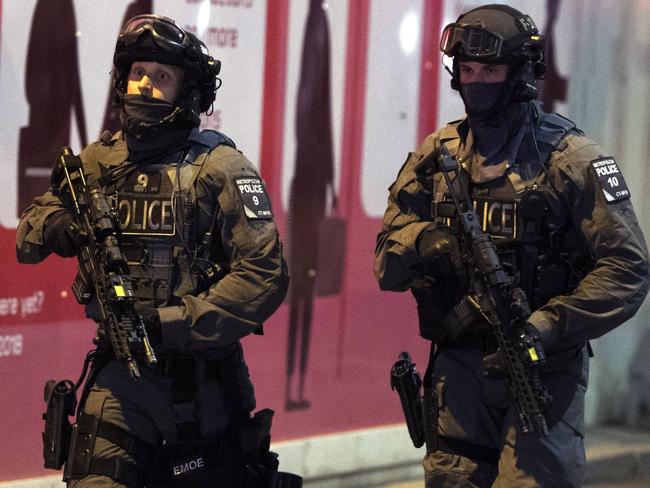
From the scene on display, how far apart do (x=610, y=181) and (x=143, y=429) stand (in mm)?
1532

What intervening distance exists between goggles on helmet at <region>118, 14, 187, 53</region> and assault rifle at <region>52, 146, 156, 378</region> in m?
0.38

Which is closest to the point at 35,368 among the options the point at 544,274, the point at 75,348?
the point at 75,348

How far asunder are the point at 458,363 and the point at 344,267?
2.55 m

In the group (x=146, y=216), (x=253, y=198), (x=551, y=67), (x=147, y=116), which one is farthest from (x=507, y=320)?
(x=551, y=67)

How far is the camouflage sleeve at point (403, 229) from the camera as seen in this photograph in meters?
4.54

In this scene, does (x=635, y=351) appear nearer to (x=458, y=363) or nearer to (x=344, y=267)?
(x=344, y=267)

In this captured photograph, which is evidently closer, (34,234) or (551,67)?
(34,234)

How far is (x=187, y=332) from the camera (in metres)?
4.24

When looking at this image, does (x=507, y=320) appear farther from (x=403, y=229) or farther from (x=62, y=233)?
(x=62, y=233)

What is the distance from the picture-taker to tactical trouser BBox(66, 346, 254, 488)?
4250mm

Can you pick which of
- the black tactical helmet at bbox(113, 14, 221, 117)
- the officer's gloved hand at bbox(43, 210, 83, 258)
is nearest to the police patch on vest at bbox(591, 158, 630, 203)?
the black tactical helmet at bbox(113, 14, 221, 117)

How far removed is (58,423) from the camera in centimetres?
435

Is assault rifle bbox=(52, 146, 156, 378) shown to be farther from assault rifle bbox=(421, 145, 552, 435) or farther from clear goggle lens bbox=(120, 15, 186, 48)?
assault rifle bbox=(421, 145, 552, 435)

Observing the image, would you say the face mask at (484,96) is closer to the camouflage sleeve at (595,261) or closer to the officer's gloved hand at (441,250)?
the camouflage sleeve at (595,261)
